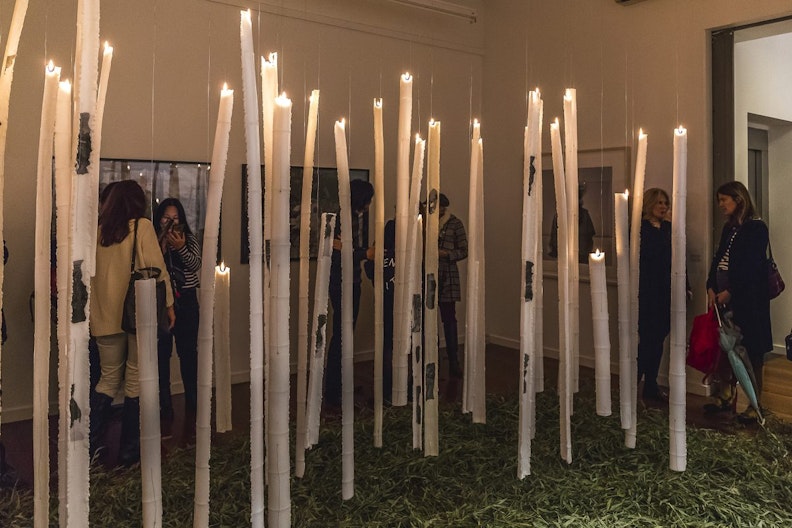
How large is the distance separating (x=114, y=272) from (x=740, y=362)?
269cm

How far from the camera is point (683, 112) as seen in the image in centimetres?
372

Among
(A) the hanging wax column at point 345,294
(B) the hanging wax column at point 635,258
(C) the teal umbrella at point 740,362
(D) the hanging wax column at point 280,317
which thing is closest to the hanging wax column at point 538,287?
(B) the hanging wax column at point 635,258

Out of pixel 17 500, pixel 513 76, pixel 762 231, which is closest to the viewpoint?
pixel 17 500

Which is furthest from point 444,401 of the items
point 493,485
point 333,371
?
point 493,485

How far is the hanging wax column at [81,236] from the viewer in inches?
45.8

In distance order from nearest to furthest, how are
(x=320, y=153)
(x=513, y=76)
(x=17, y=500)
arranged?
(x=17, y=500), (x=320, y=153), (x=513, y=76)

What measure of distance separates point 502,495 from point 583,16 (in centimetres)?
339

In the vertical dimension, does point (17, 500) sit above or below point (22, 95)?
below

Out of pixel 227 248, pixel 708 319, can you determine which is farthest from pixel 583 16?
pixel 227 248

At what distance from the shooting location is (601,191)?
419cm

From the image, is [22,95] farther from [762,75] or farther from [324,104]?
[762,75]

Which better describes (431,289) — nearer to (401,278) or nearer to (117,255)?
(401,278)

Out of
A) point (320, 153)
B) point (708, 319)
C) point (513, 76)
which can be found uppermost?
point (513, 76)

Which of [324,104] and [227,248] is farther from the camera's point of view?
[324,104]
